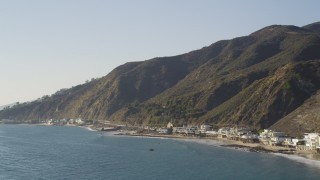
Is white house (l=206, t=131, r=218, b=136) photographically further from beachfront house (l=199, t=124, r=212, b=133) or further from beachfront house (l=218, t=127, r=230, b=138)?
beachfront house (l=199, t=124, r=212, b=133)

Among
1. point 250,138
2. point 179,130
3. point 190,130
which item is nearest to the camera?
point 250,138

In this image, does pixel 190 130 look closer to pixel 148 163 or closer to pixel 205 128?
pixel 205 128

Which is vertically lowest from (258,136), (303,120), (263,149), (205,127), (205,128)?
(263,149)

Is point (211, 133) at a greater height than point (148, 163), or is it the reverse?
point (211, 133)

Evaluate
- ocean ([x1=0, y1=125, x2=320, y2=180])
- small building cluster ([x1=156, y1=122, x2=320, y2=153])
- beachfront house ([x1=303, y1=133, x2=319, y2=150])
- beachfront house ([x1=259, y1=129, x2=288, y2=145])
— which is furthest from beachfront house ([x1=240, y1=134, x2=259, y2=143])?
beachfront house ([x1=303, y1=133, x2=319, y2=150])

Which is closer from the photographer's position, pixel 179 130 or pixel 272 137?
pixel 272 137

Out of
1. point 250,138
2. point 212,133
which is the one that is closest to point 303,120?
point 250,138

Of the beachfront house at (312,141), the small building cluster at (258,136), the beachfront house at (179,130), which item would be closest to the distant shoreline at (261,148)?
the small building cluster at (258,136)

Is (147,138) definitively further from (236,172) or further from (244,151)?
(236,172)

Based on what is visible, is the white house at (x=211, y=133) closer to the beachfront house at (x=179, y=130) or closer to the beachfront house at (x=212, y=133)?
the beachfront house at (x=212, y=133)
